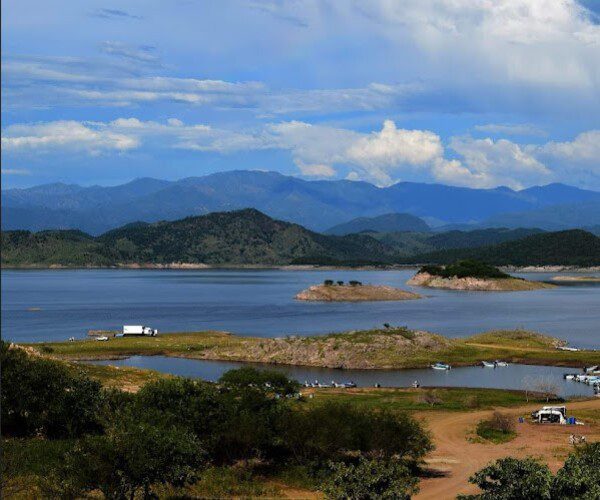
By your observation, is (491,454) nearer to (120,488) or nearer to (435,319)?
(120,488)

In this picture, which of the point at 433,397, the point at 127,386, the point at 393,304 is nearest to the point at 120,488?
the point at 127,386

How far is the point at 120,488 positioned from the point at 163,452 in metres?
2.15

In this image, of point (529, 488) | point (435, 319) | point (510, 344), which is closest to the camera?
point (529, 488)

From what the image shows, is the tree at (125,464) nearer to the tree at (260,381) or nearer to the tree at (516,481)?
the tree at (516,481)

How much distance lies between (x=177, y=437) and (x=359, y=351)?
62.6 meters

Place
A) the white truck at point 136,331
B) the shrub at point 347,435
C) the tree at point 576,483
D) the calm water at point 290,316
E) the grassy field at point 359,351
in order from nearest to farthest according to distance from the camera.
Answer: the tree at point 576,483, the shrub at point 347,435, the grassy field at point 359,351, the white truck at point 136,331, the calm water at point 290,316

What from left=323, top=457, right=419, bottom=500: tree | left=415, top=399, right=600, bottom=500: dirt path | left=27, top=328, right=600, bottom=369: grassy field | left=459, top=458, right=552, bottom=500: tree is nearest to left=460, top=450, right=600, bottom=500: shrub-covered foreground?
left=459, top=458, right=552, bottom=500: tree

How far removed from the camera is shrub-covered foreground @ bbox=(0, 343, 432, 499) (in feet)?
102

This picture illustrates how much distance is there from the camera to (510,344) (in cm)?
10756

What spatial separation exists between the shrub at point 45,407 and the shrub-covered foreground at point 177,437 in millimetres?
56

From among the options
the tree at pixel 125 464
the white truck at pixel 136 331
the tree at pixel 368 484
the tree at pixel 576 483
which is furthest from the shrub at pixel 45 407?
the white truck at pixel 136 331

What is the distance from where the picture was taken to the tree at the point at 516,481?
27.2 meters

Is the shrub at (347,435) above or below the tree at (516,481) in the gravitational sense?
below

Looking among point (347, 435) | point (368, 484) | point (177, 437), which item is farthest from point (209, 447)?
point (368, 484)
